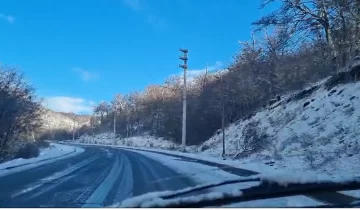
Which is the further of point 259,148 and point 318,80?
point 318,80

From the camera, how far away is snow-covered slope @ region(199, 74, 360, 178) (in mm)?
11906

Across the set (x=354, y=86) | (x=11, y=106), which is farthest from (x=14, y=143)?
(x=354, y=86)

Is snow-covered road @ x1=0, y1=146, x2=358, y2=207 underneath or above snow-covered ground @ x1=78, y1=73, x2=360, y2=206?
underneath

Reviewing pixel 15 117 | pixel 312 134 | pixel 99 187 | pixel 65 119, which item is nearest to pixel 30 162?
pixel 15 117

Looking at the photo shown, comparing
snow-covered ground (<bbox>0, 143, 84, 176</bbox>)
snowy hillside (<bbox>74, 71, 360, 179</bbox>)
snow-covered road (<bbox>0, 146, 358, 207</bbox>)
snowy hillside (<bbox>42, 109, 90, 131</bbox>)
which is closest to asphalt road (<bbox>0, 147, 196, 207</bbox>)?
snow-covered road (<bbox>0, 146, 358, 207</bbox>)

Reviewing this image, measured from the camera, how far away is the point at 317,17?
13.0 meters

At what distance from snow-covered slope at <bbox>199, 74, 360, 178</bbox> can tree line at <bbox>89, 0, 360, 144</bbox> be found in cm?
209

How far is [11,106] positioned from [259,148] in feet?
40.3

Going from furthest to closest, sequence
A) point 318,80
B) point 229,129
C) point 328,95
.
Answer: point 229,129 → point 318,80 → point 328,95

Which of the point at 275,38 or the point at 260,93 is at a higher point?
the point at 260,93

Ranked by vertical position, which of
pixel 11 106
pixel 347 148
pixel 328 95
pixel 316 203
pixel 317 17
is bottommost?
pixel 316 203

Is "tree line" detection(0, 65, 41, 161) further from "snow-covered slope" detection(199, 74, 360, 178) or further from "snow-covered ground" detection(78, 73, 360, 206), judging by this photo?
"snow-covered slope" detection(199, 74, 360, 178)

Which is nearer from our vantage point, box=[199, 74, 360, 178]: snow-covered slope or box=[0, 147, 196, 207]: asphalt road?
box=[0, 147, 196, 207]: asphalt road

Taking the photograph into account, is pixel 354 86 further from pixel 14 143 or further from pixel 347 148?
pixel 14 143
